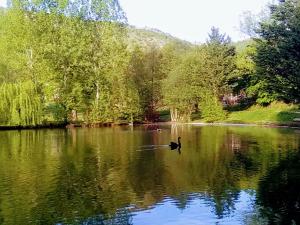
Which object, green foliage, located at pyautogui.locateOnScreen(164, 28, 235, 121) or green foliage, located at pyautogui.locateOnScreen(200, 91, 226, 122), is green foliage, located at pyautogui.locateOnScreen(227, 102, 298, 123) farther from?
green foliage, located at pyautogui.locateOnScreen(164, 28, 235, 121)

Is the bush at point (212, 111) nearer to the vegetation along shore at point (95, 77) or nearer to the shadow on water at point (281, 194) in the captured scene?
the vegetation along shore at point (95, 77)

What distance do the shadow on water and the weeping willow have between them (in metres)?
41.7

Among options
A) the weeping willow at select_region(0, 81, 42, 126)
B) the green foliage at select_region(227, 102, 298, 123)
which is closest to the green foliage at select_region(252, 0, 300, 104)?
the green foliage at select_region(227, 102, 298, 123)

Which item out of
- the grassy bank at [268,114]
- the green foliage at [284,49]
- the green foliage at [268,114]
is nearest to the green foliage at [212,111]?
the grassy bank at [268,114]

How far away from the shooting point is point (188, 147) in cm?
3528

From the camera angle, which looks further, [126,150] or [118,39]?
[118,39]

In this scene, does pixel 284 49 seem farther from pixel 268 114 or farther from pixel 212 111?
pixel 212 111

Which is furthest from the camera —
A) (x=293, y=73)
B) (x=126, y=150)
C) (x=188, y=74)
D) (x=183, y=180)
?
(x=188, y=74)

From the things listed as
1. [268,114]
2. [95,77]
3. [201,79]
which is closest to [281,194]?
[268,114]

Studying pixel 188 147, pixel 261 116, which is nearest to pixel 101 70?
pixel 261 116

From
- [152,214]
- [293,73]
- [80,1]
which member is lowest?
[152,214]

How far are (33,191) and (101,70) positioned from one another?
47.9m

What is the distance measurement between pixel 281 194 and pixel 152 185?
5.63m

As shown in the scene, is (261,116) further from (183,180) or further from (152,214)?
(152,214)
